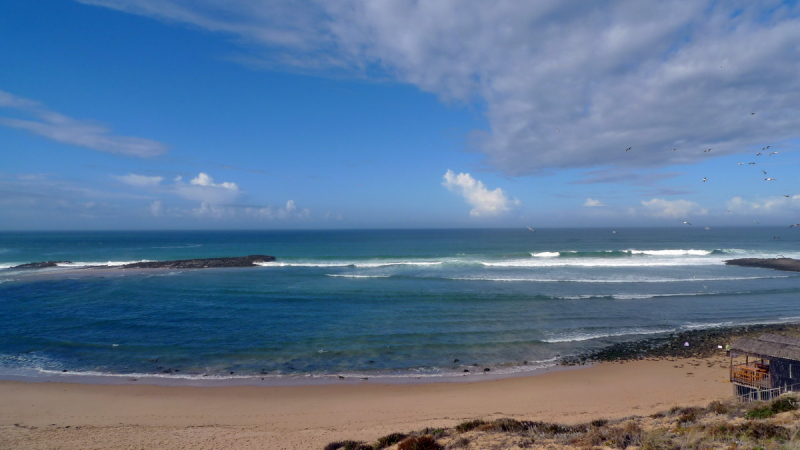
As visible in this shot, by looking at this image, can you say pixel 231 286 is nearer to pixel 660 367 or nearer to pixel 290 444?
pixel 290 444

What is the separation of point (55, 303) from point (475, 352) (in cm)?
2898

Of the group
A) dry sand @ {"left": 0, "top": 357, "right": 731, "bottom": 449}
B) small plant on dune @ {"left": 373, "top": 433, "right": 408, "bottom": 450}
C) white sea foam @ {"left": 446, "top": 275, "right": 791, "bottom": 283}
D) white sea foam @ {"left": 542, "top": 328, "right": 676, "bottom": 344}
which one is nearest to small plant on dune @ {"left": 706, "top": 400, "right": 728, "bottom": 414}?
dry sand @ {"left": 0, "top": 357, "right": 731, "bottom": 449}

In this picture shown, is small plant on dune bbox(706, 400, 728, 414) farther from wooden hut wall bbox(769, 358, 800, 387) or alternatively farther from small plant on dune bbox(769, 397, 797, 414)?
wooden hut wall bbox(769, 358, 800, 387)

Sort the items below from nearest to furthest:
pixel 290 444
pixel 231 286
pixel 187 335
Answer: pixel 290 444 → pixel 187 335 → pixel 231 286

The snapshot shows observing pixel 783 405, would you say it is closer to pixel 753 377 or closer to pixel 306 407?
pixel 753 377

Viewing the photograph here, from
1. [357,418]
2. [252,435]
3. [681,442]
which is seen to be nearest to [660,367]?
[681,442]

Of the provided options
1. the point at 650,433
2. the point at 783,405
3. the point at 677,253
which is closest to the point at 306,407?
the point at 650,433

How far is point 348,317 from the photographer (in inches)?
906

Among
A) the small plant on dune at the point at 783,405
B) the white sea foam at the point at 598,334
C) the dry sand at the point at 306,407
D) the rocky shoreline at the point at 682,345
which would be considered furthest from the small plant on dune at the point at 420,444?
the white sea foam at the point at 598,334

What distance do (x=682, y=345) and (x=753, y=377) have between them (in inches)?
260

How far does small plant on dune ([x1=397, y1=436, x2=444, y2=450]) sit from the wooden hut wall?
10.7m

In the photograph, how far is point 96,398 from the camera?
13266 millimetres

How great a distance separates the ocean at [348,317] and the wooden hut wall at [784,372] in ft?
22.5

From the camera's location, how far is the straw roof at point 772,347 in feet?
35.9
